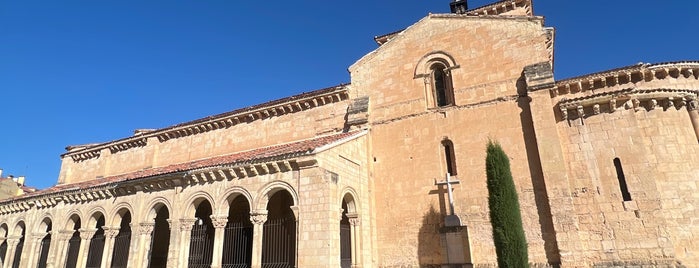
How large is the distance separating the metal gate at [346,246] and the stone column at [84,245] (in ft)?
32.0

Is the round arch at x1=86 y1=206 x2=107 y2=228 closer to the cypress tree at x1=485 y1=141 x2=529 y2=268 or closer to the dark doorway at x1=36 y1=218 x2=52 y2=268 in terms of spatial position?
the dark doorway at x1=36 y1=218 x2=52 y2=268

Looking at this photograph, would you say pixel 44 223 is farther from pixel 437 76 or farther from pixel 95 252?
pixel 437 76

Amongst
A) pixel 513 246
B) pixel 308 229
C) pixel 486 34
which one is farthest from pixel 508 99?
pixel 308 229

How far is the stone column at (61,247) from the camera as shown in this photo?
50.9 ft

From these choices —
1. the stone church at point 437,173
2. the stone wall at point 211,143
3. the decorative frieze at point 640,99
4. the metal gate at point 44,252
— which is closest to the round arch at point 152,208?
the stone church at point 437,173

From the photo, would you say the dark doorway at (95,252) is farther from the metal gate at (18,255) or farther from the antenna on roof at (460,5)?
the antenna on roof at (460,5)

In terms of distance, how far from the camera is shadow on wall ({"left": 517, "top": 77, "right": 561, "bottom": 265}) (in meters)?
10.5

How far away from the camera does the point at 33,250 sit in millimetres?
16594

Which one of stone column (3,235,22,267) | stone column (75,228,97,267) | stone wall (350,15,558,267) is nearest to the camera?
stone wall (350,15,558,267)

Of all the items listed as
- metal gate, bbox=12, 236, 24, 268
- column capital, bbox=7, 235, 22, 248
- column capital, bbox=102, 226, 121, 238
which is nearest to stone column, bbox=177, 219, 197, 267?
column capital, bbox=102, 226, 121, 238

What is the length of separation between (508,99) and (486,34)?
2432 mm

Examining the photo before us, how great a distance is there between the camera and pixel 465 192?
1194cm

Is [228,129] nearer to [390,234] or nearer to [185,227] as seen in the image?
[185,227]

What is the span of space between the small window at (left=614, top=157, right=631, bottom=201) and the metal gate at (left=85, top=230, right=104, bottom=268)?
17.7 meters
